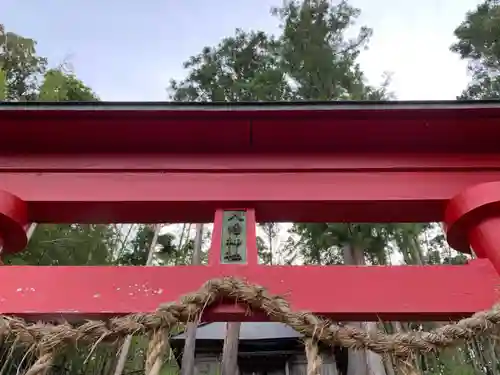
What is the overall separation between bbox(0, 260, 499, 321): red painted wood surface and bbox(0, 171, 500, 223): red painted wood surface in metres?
0.37

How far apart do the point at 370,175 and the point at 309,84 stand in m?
7.49

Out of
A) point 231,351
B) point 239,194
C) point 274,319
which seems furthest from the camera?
point 231,351

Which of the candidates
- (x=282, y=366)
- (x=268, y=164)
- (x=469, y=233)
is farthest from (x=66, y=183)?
(x=282, y=366)

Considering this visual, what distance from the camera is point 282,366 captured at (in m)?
6.71

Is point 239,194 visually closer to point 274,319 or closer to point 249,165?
point 249,165

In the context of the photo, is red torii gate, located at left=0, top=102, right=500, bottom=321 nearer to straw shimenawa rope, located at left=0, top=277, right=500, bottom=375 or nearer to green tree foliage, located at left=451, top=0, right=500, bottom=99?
straw shimenawa rope, located at left=0, top=277, right=500, bottom=375

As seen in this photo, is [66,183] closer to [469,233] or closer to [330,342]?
[330,342]

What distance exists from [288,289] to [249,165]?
0.65 m

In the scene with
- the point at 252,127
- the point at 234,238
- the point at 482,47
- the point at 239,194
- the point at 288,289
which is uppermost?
the point at 482,47

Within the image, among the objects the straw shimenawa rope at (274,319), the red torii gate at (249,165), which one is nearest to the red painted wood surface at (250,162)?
the red torii gate at (249,165)

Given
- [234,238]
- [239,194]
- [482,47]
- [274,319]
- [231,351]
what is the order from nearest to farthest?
1. [274,319]
2. [234,238]
3. [239,194]
4. [231,351]
5. [482,47]

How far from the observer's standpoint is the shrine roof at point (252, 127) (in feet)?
6.17

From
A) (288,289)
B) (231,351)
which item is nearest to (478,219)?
→ (288,289)

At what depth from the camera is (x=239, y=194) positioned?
1.84 metres
